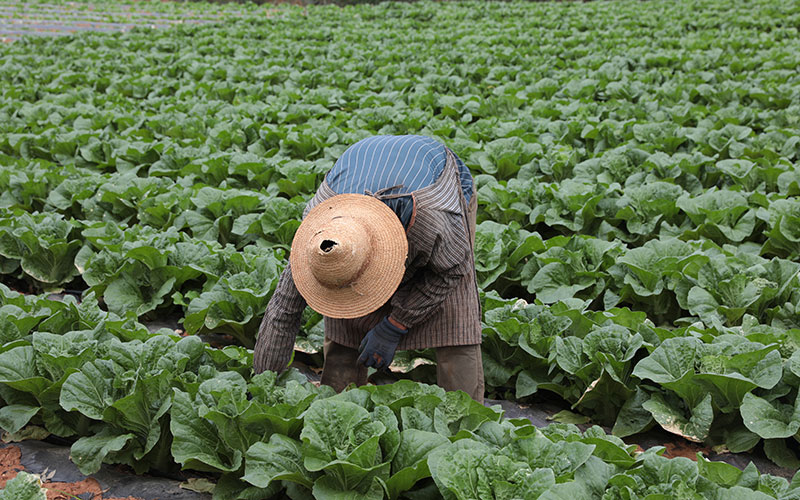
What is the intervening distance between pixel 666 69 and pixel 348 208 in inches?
386

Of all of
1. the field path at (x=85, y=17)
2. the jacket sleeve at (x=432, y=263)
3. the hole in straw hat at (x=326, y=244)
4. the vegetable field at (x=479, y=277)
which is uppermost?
the hole in straw hat at (x=326, y=244)

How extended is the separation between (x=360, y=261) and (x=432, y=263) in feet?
1.39

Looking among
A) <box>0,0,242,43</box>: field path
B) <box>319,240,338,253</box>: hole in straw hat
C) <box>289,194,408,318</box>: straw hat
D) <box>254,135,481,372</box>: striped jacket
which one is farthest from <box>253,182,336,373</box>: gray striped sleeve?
<box>0,0,242,43</box>: field path

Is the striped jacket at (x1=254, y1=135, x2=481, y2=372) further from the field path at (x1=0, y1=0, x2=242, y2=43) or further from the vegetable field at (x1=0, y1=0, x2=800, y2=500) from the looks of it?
the field path at (x1=0, y1=0, x2=242, y2=43)

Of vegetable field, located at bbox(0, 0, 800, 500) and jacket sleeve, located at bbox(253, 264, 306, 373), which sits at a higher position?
jacket sleeve, located at bbox(253, 264, 306, 373)

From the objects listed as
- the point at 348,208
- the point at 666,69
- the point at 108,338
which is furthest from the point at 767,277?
the point at 666,69

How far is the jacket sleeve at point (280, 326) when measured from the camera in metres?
2.90

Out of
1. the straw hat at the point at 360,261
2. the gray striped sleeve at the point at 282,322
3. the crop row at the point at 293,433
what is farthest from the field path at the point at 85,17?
the straw hat at the point at 360,261

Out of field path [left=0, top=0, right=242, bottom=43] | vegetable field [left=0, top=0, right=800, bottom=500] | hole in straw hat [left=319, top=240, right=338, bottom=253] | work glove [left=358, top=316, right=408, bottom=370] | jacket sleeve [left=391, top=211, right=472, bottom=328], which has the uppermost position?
hole in straw hat [left=319, top=240, right=338, bottom=253]

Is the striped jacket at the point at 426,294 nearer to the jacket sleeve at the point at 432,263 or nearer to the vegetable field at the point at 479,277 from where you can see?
the jacket sleeve at the point at 432,263

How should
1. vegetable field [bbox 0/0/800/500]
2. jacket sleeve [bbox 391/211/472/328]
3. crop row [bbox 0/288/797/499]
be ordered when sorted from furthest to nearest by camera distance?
jacket sleeve [bbox 391/211/472/328] → vegetable field [bbox 0/0/800/500] → crop row [bbox 0/288/797/499]

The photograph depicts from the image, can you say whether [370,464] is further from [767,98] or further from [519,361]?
[767,98]

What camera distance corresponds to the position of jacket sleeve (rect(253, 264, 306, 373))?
290 cm

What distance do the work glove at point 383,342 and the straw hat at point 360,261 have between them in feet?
0.92
